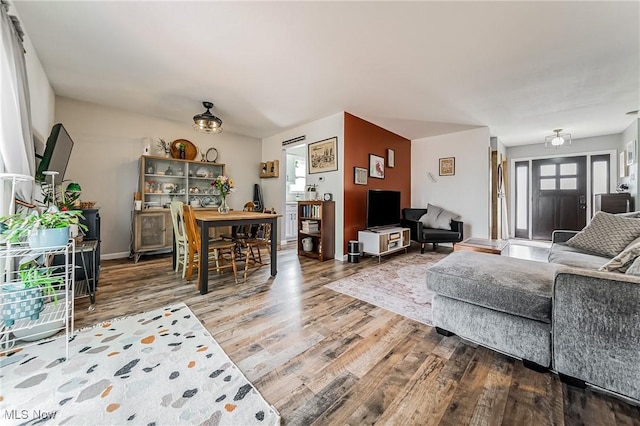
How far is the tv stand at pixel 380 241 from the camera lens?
13.0ft

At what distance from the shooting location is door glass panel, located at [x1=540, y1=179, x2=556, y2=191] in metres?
6.08

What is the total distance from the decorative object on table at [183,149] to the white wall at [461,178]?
495 cm

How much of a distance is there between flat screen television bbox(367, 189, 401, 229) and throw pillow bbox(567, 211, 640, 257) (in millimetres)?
2444

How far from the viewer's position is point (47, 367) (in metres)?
1.43

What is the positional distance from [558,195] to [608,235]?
186 inches

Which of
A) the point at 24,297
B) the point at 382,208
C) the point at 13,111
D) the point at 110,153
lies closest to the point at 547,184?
the point at 382,208

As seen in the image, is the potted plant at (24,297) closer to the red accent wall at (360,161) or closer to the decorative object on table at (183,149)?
the red accent wall at (360,161)

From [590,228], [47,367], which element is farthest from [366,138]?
[47,367]

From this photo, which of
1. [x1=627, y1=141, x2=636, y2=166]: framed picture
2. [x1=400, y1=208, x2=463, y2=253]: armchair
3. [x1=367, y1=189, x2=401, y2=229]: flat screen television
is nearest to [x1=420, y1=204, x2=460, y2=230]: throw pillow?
[x1=400, y1=208, x2=463, y2=253]: armchair

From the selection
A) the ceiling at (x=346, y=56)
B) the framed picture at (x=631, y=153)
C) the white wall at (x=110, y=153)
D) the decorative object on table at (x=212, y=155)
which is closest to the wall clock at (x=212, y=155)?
the decorative object on table at (x=212, y=155)

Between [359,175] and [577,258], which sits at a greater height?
[359,175]

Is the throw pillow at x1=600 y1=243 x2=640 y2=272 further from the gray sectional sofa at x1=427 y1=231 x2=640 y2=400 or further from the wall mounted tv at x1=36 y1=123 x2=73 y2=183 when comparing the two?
the wall mounted tv at x1=36 y1=123 x2=73 y2=183

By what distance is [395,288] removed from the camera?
Answer: 2.79 meters

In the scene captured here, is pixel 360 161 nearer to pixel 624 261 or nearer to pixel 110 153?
pixel 624 261
